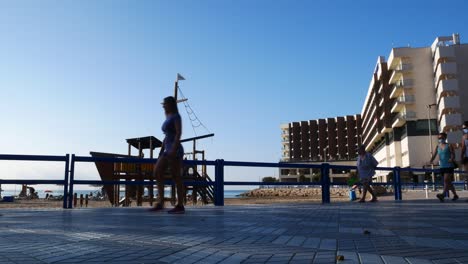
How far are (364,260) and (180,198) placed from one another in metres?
4.46

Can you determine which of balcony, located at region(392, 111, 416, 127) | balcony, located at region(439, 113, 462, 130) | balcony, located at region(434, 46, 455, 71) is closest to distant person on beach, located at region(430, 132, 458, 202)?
balcony, located at region(439, 113, 462, 130)

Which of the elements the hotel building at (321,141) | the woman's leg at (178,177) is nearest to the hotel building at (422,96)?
the hotel building at (321,141)

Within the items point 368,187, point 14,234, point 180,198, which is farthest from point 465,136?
point 14,234

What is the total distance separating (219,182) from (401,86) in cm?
5734

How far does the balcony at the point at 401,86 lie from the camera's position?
6031 cm

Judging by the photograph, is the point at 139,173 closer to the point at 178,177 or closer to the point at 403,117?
the point at 178,177

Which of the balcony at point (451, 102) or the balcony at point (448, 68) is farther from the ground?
the balcony at point (448, 68)

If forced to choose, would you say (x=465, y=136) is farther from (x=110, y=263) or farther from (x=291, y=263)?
(x=110, y=263)

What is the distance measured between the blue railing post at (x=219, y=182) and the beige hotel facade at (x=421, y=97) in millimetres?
52023

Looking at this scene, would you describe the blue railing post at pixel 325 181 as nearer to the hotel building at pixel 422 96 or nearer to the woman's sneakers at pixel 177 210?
the woman's sneakers at pixel 177 210

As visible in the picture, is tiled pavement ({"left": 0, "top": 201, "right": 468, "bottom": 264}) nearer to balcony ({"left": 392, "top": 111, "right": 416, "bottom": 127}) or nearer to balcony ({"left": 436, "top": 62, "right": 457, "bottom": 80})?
balcony ({"left": 436, "top": 62, "right": 457, "bottom": 80})

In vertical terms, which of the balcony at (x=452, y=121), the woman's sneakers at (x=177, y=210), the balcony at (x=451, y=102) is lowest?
the woman's sneakers at (x=177, y=210)

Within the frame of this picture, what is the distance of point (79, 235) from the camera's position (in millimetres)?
3721

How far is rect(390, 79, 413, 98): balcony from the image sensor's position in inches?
2375
